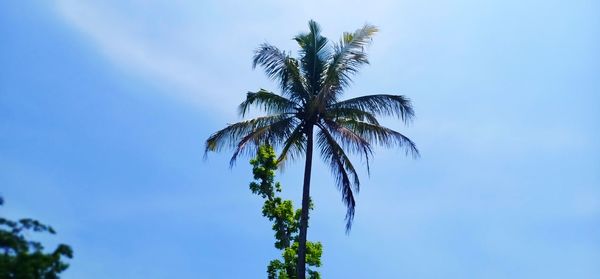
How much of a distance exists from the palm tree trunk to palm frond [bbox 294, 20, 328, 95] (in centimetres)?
162

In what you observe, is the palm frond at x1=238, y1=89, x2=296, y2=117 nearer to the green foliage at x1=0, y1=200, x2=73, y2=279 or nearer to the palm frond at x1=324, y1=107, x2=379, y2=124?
the palm frond at x1=324, y1=107, x2=379, y2=124

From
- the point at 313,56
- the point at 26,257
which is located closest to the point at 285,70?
the point at 313,56

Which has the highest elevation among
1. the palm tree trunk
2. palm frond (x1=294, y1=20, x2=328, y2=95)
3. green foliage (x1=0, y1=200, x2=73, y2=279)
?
palm frond (x1=294, y1=20, x2=328, y2=95)

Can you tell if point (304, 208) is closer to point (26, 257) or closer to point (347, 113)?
point (347, 113)

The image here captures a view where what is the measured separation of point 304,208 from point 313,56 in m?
5.26

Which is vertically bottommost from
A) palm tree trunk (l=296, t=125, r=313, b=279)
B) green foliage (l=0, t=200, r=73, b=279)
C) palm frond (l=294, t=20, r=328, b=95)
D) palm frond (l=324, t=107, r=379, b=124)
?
green foliage (l=0, t=200, r=73, b=279)

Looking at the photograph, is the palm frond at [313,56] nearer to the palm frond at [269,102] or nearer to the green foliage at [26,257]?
the palm frond at [269,102]

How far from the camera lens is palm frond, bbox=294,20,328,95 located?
76.7 feet

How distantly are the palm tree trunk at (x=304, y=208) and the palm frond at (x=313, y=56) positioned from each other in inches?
63.7

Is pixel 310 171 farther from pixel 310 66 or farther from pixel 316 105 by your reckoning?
pixel 310 66

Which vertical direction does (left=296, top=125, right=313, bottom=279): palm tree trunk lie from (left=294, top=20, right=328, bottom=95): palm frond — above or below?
below

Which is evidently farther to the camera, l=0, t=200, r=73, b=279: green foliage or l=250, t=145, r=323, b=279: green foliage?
l=250, t=145, r=323, b=279: green foliage

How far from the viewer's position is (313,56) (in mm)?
23734

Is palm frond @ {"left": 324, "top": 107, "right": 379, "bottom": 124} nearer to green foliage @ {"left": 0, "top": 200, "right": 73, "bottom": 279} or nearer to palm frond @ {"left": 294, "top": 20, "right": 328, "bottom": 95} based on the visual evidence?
palm frond @ {"left": 294, "top": 20, "right": 328, "bottom": 95}
